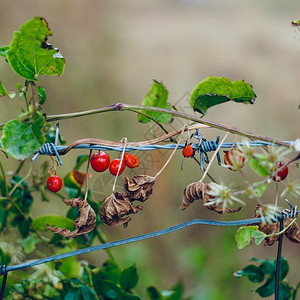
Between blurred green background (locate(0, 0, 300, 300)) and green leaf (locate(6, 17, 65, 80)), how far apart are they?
1060 millimetres

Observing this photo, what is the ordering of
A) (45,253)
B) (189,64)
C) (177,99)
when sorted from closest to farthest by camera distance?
(45,253) → (177,99) → (189,64)

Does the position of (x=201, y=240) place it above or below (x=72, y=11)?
below

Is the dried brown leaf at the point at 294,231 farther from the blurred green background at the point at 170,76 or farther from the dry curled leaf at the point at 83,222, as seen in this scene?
the blurred green background at the point at 170,76

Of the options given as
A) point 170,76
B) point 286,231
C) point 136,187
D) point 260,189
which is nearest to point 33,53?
point 136,187

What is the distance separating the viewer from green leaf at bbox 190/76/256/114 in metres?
0.56

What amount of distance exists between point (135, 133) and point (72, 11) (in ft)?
2.27

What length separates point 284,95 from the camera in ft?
6.62

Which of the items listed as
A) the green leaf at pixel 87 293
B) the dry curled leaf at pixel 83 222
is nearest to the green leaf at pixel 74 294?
the green leaf at pixel 87 293

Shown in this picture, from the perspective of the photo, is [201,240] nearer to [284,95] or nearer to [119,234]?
[119,234]

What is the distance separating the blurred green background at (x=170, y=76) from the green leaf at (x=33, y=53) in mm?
1060

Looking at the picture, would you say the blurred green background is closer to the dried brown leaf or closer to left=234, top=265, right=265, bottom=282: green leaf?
left=234, top=265, right=265, bottom=282: green leaf

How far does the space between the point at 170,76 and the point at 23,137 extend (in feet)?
5.25

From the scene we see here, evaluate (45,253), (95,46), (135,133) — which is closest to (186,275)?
(135,133)

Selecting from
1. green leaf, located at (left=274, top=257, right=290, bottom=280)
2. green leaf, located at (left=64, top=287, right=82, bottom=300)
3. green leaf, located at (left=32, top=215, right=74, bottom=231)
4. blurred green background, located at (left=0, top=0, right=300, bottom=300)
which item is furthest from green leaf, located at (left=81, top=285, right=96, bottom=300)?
blurred green background, located at (left=0, top=0, right=300, bottom=300)
